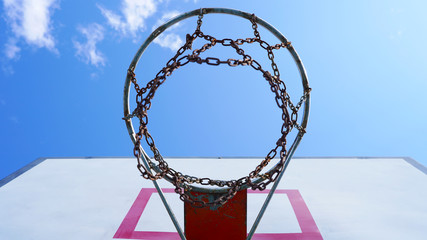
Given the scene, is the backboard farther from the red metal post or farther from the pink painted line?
the red metal post

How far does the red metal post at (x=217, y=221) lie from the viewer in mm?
A: 2988

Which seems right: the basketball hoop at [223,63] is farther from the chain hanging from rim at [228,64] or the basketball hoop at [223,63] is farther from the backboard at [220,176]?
the backboard at [220,176]

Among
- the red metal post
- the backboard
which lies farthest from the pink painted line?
the red metal post

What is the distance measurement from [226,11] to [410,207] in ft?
9.57

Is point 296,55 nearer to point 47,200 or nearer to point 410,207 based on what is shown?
point 410,207

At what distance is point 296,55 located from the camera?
276 centimetres

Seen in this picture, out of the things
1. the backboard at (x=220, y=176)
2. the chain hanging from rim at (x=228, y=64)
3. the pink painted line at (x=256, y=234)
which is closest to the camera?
the chain hanging from rim at (x=228, y=64)

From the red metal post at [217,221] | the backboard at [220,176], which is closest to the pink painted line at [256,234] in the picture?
the backboard at [220,176]

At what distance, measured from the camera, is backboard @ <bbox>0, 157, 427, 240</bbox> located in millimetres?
3549

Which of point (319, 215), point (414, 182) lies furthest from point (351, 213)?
point (414, 182)

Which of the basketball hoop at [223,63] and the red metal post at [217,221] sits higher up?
the basketball hoop at [223,63]

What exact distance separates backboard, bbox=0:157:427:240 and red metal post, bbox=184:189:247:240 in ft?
1.55

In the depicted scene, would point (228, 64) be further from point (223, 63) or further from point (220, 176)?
point (220, 176)

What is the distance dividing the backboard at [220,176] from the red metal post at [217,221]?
47 cm
